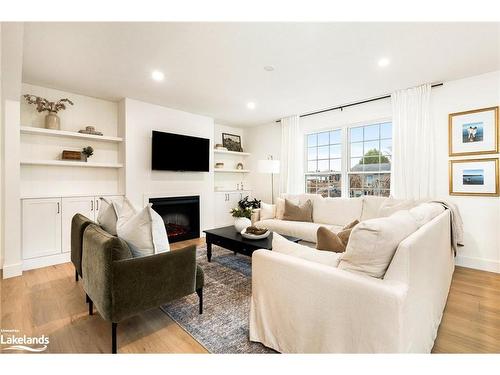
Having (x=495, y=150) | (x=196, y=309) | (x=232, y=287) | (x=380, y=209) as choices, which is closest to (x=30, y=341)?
(x=196, y=309)

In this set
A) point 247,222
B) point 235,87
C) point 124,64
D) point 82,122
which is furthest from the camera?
point 82,122

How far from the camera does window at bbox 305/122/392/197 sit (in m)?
3.87

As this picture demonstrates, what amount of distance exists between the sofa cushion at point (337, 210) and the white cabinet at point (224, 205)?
202 cm

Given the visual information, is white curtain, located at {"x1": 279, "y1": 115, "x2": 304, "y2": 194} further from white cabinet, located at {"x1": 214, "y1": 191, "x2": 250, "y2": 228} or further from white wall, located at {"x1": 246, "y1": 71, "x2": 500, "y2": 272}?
white wall, located at {"x1": 246, "y1": 71, "x2": 500, "y2": 272}

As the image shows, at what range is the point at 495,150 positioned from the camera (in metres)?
2.83

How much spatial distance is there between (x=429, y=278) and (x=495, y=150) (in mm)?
2475

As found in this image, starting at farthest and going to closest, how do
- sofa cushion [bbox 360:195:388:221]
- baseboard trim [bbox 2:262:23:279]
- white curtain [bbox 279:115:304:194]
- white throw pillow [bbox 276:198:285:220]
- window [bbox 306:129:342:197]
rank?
white curtain [bbox 279:115:304:194]
window [bbox 306:129:342:197]
white throw pillow [bbox 276:198:285:220]
sofa cushion [bbox 360:195:388:221]
baseboard trim [bbox 2:262:23:279]

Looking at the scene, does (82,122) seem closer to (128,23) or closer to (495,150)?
(128,23)

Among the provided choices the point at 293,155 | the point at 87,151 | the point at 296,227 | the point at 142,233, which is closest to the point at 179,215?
the point at 87,151

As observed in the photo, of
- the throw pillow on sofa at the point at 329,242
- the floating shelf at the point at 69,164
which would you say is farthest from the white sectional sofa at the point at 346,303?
the floating shelf at the point at 69,164

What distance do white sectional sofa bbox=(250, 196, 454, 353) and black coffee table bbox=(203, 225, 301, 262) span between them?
0.96 meters

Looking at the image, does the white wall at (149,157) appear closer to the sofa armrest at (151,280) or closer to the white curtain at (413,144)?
the sofa armrest at (151,280)

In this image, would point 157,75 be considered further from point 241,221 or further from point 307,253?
point 307,253

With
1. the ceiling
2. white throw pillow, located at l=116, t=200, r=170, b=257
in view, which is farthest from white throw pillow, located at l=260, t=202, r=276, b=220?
white throw pillow, located at l=116, t=200, r=170, b=257
